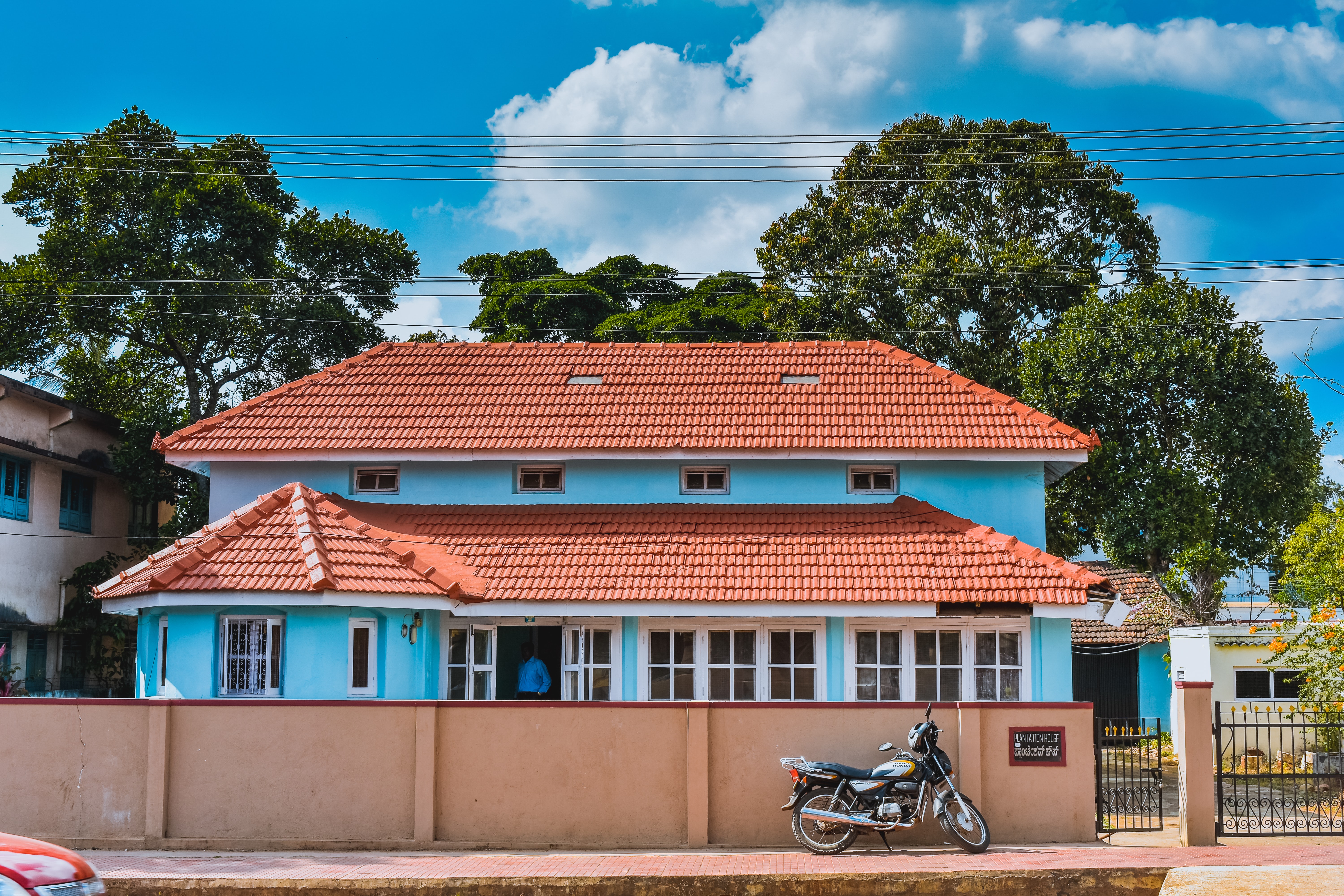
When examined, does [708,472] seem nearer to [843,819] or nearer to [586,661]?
[586,661]

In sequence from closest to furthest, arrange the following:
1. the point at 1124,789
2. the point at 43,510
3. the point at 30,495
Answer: the point at 1124,789 → the point at 30,495 → the point at 43,510

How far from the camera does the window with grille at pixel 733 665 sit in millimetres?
16734

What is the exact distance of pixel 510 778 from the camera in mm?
12281

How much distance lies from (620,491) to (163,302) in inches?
624

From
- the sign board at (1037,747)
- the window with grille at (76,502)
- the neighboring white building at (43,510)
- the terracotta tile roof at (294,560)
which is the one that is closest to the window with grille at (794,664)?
the terracotta tile roof at (294,560)

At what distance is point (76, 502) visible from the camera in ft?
84.1

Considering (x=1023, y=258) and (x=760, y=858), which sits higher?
(x=1023, y=258)

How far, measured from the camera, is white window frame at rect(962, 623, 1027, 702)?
16.5 metres

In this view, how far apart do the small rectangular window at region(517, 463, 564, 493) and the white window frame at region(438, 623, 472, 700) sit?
10.4 feet

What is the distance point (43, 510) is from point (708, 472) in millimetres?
13776

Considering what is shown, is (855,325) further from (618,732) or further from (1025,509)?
(618,732)

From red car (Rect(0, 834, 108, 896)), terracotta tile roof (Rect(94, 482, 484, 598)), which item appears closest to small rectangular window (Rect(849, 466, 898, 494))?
terracotta tile roof (Rect(94, 482, 484, 598))

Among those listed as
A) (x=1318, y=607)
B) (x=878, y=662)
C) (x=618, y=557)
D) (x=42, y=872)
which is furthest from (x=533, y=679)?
(x=1318, y=607)

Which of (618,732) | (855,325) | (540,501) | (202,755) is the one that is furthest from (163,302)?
(618,732)
